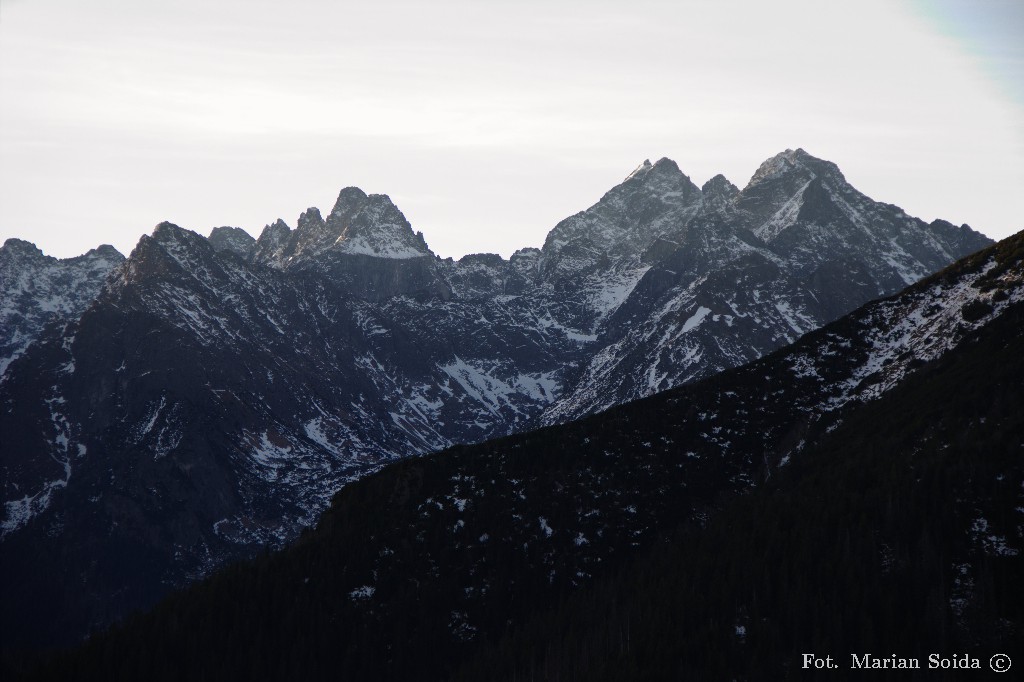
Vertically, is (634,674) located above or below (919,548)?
below

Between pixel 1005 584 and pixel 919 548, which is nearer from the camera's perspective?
pixel 1005 584

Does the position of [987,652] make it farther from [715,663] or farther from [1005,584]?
[715,663]

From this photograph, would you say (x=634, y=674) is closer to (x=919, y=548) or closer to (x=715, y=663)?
(x=715, y=663)

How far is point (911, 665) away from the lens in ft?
590

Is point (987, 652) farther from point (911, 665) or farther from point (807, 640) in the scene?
point (807, 640)

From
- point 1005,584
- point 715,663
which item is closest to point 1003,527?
point 1005,584

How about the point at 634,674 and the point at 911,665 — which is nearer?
the point at 911,665

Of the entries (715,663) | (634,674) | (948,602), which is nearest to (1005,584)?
(948,602)

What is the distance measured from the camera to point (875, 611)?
635 feet

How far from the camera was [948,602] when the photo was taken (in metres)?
189

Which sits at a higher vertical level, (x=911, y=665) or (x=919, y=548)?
(x=919, y=548)

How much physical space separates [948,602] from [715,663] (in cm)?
3425

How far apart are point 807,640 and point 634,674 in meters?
25.6

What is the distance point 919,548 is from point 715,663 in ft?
118
